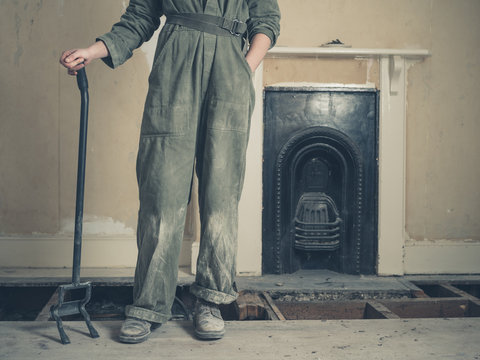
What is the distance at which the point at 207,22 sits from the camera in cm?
174

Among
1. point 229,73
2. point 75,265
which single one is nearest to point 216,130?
point 229,73

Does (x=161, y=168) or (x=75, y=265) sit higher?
(x=161, y=168)

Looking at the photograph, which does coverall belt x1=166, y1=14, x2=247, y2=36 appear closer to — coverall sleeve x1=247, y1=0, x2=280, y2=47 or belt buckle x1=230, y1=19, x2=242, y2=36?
belt buckle x1=230, y1=19, x2=242, y2=36

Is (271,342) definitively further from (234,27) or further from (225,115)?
(234,27)

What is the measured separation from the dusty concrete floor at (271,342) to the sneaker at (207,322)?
0.09 feet

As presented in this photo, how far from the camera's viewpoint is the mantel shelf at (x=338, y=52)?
288 centimetres

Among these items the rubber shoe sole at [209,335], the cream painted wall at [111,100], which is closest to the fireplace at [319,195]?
the cream painted wall at [111,100]

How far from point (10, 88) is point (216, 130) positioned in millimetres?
1807

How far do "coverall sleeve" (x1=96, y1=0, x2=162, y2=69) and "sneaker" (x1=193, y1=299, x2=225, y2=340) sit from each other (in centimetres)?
87

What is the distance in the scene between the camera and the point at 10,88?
298 centimetres

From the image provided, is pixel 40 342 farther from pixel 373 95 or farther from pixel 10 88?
pixel 373 95

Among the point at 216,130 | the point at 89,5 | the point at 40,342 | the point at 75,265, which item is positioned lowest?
the point at 40,342

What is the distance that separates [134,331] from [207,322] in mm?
234

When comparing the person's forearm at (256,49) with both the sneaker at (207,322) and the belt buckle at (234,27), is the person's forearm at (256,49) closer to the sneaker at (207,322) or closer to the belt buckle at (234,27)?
the belt buckle at (234,27)
